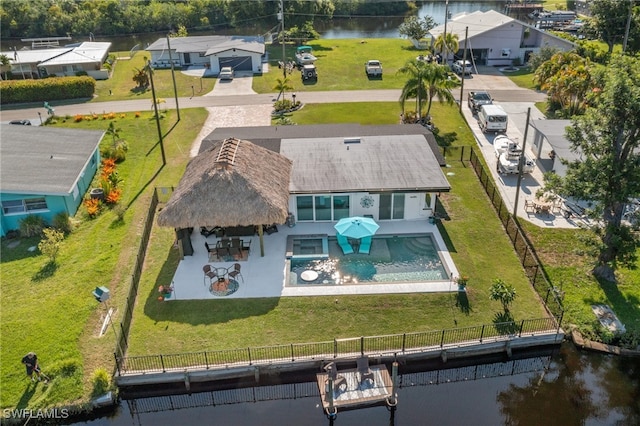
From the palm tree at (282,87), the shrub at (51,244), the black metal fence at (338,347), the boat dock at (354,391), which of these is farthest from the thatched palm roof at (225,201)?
the palm tree at (282,87)

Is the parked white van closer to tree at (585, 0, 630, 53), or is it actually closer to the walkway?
the walkway

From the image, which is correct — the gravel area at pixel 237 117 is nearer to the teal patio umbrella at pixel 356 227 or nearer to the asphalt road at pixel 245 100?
the asphalt road at pixel 245 100

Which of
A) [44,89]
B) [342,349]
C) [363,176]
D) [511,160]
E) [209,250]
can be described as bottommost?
[342,349]

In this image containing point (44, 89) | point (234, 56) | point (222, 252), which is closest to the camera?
point (222, 252)

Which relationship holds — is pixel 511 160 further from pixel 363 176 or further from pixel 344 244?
pixel 344 244

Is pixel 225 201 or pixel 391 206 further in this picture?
pixel 391 206

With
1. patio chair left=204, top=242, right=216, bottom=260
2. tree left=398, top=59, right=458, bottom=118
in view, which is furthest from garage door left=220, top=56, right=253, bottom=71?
patio chair left=204, top=242, right=216, bottom=260

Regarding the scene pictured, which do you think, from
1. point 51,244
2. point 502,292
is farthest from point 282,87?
point 502,292
